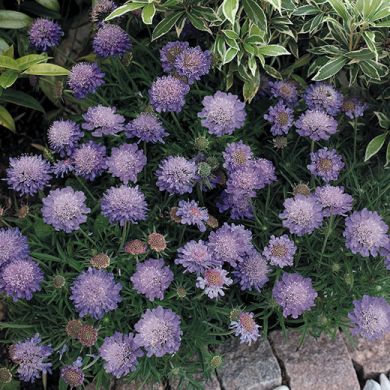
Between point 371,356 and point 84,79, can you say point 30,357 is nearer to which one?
point 84,79

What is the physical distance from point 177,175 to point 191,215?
5.2 inches

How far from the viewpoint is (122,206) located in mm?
1925

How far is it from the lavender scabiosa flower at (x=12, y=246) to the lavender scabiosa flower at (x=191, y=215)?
1.52ft

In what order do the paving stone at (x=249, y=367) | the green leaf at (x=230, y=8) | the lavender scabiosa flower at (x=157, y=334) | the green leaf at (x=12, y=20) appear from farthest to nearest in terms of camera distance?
the green leaf at (x=12, y=20), the paving stone at (x=249, y=367), the green leaf at (x=230, y=8), the lavender scabiosa flower at (x=157, y=334)

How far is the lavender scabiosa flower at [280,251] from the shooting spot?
6.47 feet

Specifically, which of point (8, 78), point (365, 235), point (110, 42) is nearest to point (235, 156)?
point (365, 235)

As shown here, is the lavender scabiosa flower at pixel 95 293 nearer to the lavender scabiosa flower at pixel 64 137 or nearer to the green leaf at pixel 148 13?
the lavender scabiosa flower at pixel 64 137

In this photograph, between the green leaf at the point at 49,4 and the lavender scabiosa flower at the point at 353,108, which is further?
the green leaf at the point at 49,4

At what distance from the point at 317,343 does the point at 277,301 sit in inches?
14.8

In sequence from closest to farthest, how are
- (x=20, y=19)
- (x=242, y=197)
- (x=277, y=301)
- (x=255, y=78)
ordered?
(x=277, y=301), (x=242, y=197), (x=255, y=78), (x=20, y=19)

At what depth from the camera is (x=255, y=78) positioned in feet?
7.56

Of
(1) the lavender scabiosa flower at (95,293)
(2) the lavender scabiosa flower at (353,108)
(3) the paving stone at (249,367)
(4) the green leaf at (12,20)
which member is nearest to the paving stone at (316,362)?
(3) the paving stone at (249,367)

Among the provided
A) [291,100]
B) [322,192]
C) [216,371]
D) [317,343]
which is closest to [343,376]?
[317,343]

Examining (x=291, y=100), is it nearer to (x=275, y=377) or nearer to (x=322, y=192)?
(x=322, y=192)
